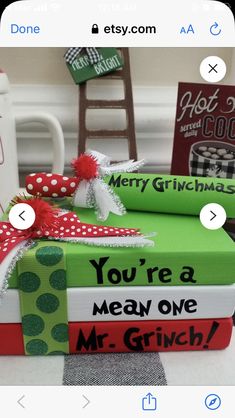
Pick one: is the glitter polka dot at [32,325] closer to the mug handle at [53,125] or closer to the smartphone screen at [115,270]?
the smartphone screen at [115,270]

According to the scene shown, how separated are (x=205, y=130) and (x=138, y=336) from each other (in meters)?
0.24

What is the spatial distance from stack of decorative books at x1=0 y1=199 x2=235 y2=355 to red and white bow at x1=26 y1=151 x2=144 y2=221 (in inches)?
1.7

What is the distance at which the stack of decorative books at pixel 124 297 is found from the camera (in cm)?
28

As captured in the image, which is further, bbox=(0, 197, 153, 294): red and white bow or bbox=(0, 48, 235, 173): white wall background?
bbox=(0, 48, 235, 173): white wall background

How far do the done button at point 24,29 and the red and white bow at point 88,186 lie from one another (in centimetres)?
11

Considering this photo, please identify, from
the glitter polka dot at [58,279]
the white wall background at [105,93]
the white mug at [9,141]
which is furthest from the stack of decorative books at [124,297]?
the white wall background at [105,93]

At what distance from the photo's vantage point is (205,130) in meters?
0.43

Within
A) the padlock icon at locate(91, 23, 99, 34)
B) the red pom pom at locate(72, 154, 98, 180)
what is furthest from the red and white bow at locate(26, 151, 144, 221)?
the padlock icon at locate(91, 23, 99, 34)

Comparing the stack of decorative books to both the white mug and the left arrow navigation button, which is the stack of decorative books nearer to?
the left arrow navigation button

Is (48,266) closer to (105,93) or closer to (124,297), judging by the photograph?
(124,297)

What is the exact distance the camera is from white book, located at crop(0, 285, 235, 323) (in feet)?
0.93

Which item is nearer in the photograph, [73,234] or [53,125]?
[73,234]
